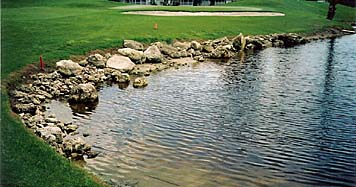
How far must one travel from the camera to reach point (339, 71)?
29.0 m

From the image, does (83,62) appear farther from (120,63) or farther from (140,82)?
(140,82)

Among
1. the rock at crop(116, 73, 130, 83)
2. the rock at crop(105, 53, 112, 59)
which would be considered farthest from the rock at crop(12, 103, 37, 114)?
the rock at crop(105, 53, 112, 59)

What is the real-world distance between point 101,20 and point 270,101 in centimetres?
2464

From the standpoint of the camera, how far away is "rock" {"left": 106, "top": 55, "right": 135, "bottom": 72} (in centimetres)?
2856

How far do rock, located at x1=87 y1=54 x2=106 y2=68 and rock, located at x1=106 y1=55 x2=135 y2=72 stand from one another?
0.35 metres

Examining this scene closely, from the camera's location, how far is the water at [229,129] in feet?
44.5

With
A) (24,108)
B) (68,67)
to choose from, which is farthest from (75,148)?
(68,67)

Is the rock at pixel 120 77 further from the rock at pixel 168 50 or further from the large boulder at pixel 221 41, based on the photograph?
the large boulder at pixel 221 41

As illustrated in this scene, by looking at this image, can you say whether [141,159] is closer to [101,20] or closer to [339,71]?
[339,71]

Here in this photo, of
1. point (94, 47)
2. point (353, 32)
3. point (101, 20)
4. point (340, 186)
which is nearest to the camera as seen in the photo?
point (340, 186)

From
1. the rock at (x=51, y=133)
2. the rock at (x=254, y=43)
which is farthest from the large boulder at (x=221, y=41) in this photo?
the rock at (x=51, y=133)

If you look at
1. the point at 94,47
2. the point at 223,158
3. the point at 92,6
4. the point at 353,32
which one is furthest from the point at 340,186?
the point at 92,6

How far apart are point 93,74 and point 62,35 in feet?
27.9

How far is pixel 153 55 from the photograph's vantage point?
31812mm
